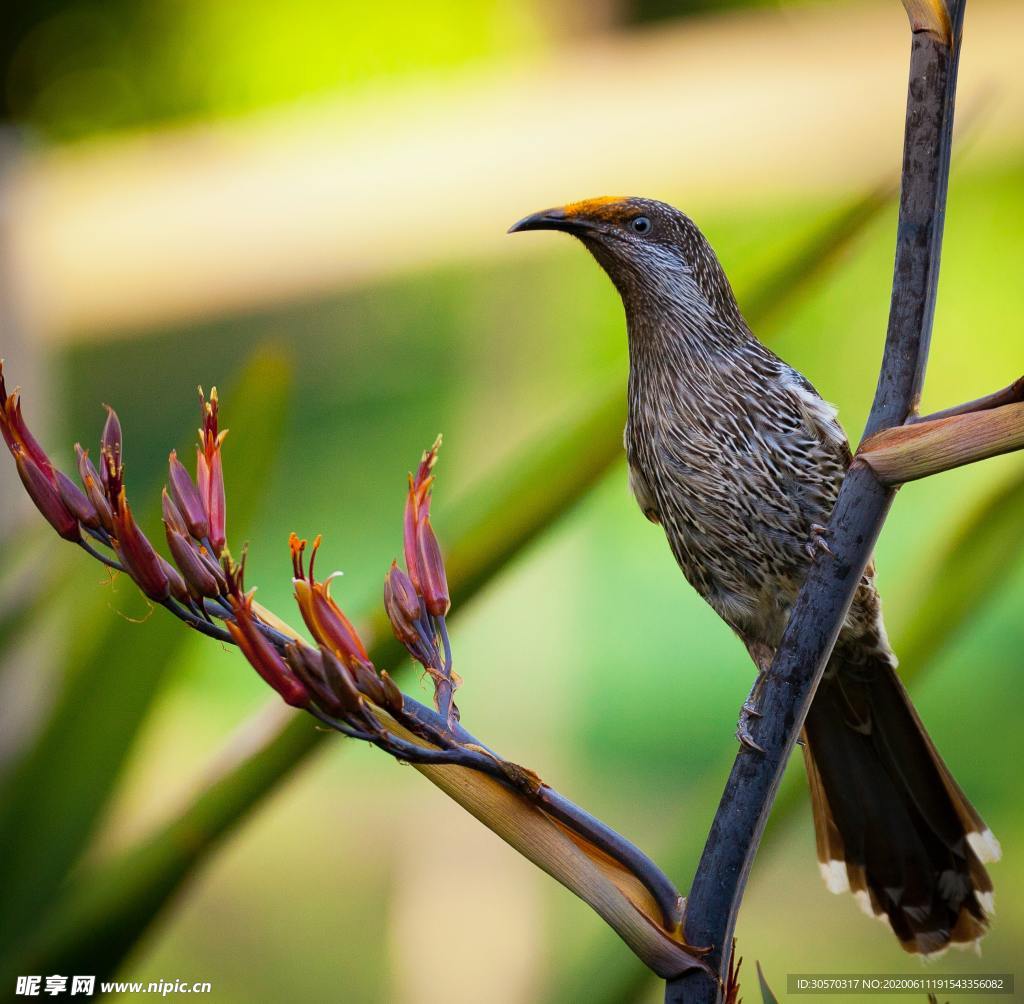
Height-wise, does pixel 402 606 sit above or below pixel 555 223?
below

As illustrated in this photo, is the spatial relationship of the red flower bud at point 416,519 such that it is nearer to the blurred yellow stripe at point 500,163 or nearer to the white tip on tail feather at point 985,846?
the white tip on tail feather at point 985,846

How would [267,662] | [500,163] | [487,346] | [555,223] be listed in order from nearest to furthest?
[267,662], [555,223], [500,163], [487,346]

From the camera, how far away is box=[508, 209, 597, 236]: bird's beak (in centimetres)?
49

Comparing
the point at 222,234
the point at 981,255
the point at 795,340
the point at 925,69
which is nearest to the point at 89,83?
the point at 222,234

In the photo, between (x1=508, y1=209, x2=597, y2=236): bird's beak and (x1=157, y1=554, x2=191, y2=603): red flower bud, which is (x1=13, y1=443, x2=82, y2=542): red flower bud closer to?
(x1=157, y1=554, x2=191, y2=603): red flower bud

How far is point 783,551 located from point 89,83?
68.5 inches

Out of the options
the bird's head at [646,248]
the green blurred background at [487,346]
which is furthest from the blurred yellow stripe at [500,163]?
the bird's head at [646,248]

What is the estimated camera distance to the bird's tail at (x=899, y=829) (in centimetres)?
56

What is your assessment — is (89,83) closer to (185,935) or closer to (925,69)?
(185,935)

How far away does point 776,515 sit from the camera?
0.57 meters

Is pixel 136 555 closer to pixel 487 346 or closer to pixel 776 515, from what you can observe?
pixel 776 515

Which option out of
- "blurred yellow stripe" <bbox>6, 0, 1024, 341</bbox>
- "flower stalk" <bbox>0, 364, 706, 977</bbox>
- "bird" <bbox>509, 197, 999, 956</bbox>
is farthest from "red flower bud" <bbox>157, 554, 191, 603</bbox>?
"blurred yellow stripe" <bbox>6, 0, 1024, 341</bbox>

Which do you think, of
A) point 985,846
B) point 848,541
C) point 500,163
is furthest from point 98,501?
point 500,163

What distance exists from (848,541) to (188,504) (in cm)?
20
